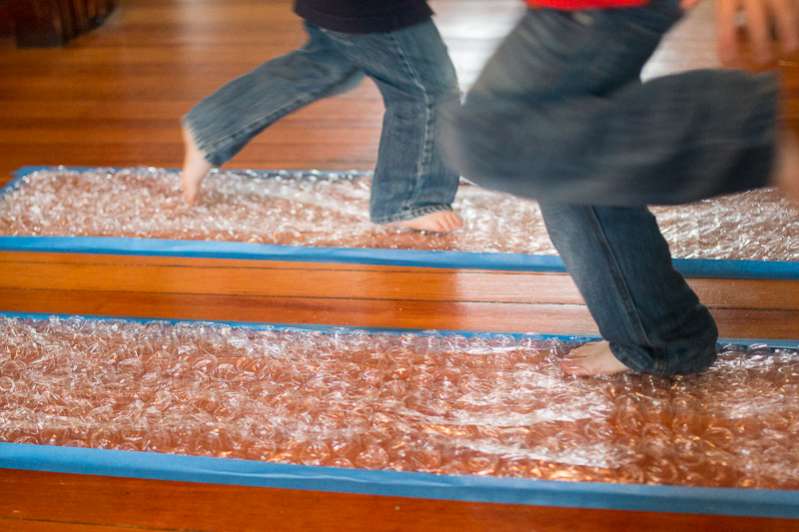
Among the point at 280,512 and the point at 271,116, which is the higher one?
the point at 271,116

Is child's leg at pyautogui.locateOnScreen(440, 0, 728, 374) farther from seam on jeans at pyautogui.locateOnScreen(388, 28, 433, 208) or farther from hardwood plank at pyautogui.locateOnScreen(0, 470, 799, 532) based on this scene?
seam on jeans at pyautogui.locateOnScreen(388, 28, 433, 208)

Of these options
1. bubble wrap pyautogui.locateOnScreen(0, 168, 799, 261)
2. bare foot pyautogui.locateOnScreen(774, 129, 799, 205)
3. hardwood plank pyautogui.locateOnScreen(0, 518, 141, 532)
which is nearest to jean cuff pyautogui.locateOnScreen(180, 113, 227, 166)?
bubble wrap pyautogui.locateOnScreen(0, 168, 799, 261)

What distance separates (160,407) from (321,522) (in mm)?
298

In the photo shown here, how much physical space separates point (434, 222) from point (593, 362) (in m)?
0.46

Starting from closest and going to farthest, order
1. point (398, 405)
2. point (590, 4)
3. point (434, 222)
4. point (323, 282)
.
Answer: point (590, 4)
point (398, 405)
point (323, 282)
point (434, 222)

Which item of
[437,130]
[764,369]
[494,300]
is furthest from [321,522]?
[437,130]

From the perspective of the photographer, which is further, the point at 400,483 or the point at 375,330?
the point at 375,330

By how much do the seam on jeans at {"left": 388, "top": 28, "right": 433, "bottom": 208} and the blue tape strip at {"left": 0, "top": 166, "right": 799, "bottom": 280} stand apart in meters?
0.11

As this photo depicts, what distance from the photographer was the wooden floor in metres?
1.00

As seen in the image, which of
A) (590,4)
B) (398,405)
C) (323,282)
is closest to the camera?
(590,4)

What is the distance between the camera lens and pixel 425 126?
4.91ft

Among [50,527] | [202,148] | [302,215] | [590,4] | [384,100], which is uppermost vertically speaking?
[590,4]

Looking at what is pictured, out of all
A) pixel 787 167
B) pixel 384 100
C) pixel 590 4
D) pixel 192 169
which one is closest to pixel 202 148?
pixel 192 169

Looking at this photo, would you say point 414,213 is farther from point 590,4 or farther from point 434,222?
point 590,4
